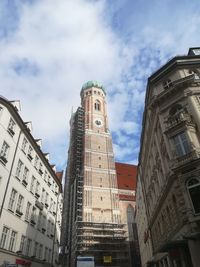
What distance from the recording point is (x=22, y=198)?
23094 millimetres

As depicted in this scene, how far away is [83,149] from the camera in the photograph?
63469 mm

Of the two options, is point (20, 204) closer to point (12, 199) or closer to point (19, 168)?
point (12, 199)

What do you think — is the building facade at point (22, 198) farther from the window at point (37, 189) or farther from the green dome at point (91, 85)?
the green dome at point (91, 85)

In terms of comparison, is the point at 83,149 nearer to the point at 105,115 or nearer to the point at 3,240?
the point at 105,115

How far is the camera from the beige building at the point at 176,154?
50.5 ft

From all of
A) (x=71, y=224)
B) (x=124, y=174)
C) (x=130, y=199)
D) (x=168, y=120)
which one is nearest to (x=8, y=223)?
(x=168, y=120)

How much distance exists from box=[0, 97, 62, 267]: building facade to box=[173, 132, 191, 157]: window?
13.7 meters

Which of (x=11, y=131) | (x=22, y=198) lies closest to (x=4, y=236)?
(x=22, y=198)

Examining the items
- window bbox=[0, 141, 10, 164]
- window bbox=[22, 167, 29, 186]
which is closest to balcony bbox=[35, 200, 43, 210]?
window bbox=[22, 167, 29, 186]

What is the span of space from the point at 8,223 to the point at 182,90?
1763 cm

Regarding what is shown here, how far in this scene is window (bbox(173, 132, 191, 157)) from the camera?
56.2ft

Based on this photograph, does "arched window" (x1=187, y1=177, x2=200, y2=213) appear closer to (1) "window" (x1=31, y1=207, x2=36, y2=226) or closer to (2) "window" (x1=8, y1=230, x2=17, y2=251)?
(2) "window" (x1=8, y1=230, x2=17, y2=251)

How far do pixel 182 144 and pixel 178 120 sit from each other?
2.10 metres

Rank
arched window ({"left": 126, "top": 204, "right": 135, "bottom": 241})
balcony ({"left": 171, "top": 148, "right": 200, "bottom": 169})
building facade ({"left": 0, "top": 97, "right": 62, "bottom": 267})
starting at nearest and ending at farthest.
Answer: balcony ({"left": 171, "top": 148, "right": 200, "bottom": 169})
building facade ({"left": 0, "top": 97, "right": 62, "bottom": 267})
arched window ({"left": 126, "top": 204, "right": 135, "bottom": 241})
